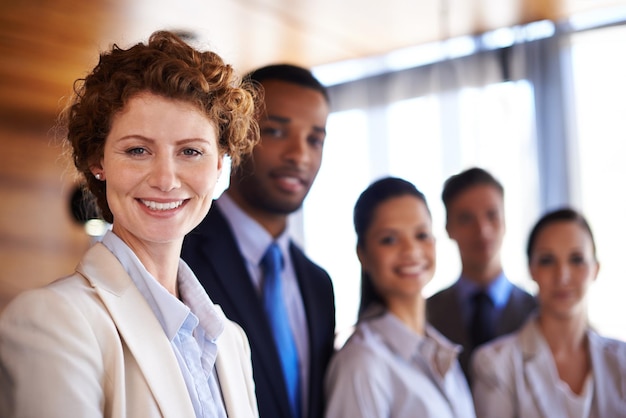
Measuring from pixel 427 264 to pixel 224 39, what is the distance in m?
2.32

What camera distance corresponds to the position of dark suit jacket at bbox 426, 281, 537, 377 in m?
2.93

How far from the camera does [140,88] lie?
1.25m

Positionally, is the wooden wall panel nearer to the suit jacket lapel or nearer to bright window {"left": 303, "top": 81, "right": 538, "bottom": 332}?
bright window {"left": 303, "top": 81, "right": 538, "bottom": 332}

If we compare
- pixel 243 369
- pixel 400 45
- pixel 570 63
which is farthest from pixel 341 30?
pixel 243 369

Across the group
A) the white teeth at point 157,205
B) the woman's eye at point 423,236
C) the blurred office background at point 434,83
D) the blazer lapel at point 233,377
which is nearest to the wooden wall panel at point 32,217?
the blurred office background at point 434,83

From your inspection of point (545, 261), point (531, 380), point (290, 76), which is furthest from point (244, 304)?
point (545, 261)

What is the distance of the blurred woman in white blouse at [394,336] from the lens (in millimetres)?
2072

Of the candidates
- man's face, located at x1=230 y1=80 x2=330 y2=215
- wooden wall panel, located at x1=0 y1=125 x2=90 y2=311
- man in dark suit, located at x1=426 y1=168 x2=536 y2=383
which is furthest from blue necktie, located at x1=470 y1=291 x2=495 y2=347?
wooden wall panel, located at x1=0 y1=125 x2=90 y2=311

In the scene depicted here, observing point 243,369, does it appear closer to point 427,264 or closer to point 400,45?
point 427,264

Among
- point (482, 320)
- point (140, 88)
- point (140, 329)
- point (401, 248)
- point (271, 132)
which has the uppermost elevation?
point (271, 132)

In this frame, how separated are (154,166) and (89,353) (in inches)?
12.4

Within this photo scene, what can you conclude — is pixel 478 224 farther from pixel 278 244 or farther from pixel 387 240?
pixel 278 244

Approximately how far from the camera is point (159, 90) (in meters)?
1.25

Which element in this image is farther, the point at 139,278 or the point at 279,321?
the point at 279,321
